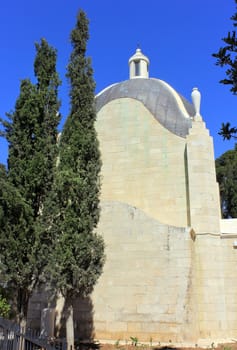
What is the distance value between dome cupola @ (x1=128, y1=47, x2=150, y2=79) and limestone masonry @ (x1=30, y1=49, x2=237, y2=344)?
2.81 m

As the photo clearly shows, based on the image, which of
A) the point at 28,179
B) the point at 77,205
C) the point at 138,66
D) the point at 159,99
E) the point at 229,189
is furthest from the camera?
the point at 229,189

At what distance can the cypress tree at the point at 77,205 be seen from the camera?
8391 mm

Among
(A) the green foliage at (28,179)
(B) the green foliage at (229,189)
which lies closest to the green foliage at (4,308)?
(A) the green foliage at (28,179)

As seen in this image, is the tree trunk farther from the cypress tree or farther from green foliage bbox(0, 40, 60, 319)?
green foliage bbox(0, 40, 60, 319)

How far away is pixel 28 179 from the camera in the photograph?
812 centimetres

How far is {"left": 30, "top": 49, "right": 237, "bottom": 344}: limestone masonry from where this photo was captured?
10.2m

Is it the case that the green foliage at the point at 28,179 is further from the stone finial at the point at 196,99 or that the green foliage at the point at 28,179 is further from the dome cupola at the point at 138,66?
the dome cupola at the point at 138,66

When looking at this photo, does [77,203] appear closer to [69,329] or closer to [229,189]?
[69,329]

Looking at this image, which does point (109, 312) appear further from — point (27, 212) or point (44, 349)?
point (27, 212)

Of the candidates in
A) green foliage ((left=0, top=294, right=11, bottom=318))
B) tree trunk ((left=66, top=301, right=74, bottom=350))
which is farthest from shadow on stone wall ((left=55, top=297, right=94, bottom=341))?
green foliage ((left=0, top=294, right=11, bottom=318))

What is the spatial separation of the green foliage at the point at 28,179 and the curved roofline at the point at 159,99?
528cm

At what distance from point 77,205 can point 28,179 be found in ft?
4.74

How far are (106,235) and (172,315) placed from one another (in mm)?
3107

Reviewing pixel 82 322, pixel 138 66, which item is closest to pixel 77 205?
pixel 82 322
